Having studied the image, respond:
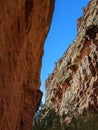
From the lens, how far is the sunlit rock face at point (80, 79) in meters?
47.0

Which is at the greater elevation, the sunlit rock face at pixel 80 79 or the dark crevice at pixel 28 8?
the sunlit rock face at pixel 80 79

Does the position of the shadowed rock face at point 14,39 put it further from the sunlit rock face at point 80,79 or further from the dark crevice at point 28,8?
the sunlit rock face at point 80,79

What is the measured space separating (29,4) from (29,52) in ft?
16.9

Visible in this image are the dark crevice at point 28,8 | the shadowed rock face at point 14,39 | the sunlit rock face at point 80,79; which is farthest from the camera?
the sunlit rock face at point 80,79

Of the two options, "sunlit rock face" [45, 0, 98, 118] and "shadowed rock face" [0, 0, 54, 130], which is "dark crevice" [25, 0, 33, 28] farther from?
"sunlit rock face" [45, 0, 98, 118]

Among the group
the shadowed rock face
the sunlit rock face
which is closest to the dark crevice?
the shadowed rock face

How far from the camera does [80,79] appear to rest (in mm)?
51094

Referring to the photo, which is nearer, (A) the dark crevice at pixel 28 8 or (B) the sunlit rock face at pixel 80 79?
(A) the dark crevice at pixel 28 8

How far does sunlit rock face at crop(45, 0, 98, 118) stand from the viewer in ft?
154

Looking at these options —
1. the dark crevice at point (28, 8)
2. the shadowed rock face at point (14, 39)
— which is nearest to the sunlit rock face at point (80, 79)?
the shadowed rock face at point (14, 39)

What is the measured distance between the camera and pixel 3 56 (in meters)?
11.7

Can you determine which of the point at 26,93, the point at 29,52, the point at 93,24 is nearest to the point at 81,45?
the point at 93,24

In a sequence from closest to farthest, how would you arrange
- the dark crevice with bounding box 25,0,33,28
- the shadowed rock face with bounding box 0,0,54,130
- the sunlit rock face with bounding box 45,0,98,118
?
the shadowed rock face with bounding box 0,0,54,130
the dark crevice with bounding box 25,0,33,28
the sunlit rock face with bounding box 45,0,98,118

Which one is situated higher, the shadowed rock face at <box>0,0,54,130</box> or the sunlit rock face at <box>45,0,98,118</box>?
the sunlit rock face at <box>45,0,98,118</box>
